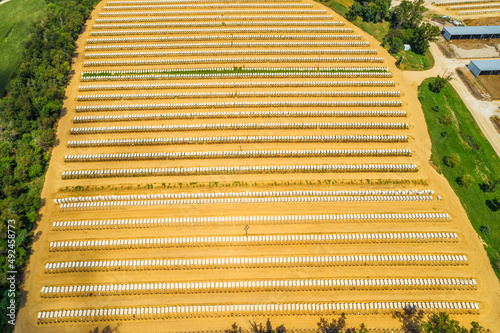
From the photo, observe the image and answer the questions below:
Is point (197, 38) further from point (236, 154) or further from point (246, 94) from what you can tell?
point (236, 154)

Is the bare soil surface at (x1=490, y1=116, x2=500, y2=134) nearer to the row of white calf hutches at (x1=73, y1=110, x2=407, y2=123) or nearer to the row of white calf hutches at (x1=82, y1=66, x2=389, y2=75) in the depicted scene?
the row of white calf hutches at (x1=73, y1=110, x2=407, y2=123)

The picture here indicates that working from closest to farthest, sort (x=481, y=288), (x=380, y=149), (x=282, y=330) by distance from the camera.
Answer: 1. (x=282, y=330)
2. (x=481, y=288)
3. (x=380, y=149)

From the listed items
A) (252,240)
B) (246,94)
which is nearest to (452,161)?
(252,240)

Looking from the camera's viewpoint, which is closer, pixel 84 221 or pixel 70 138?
pixel 84 221

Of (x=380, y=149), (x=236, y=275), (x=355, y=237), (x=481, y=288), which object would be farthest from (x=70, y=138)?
(x=481, y=288)

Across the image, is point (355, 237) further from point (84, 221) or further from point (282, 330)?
point (84, 221)

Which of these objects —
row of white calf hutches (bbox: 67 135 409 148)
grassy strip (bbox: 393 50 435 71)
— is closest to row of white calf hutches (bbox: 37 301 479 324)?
row of white calf hutches (bbox: 67 135 409 148)

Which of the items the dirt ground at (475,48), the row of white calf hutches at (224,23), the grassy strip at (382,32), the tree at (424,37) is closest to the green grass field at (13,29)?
the row of white calf hutches at (224,23)

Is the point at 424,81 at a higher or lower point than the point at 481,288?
higher
